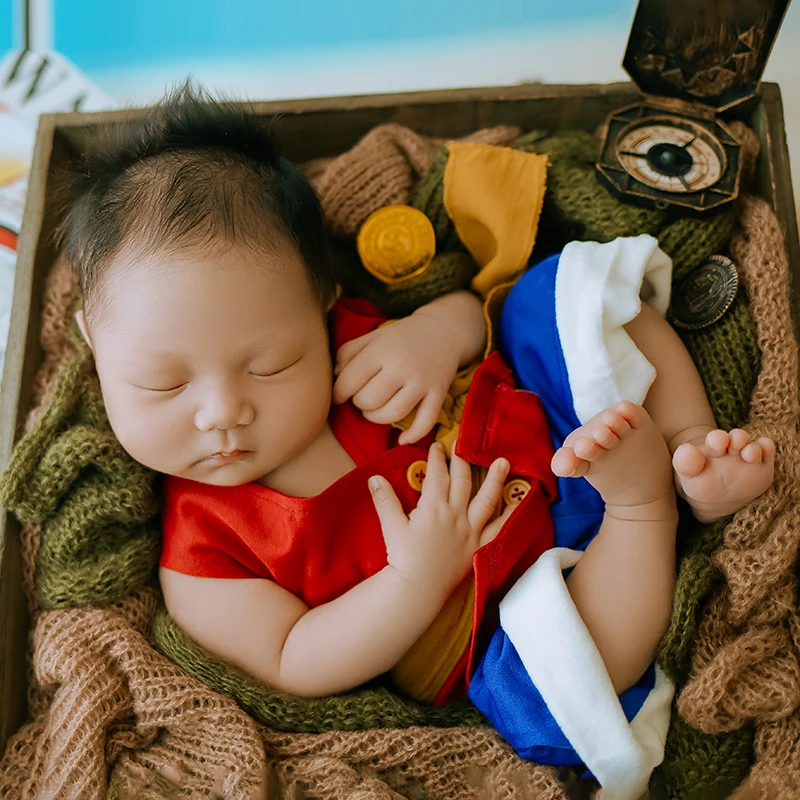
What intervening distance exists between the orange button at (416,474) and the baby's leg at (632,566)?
203 millimetres

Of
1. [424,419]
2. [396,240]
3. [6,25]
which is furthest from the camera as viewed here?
[6,25]

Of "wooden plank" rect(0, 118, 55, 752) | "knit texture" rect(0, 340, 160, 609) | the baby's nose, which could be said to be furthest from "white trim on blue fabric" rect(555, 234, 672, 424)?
"wooden plank" rect(0, 118, 55, 752)

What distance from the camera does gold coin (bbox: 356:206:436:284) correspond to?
1.12 meters

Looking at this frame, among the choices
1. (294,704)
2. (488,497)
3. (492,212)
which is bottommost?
(294,704)

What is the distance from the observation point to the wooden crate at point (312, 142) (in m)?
0.95

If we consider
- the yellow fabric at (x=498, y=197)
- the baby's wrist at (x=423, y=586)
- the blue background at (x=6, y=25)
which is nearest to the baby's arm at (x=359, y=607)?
the baby's wrist at (x=423, y=586)

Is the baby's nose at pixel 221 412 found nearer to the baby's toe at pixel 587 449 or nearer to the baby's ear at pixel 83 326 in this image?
the baby's ear at pixel 83 326

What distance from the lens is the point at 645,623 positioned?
875 mm

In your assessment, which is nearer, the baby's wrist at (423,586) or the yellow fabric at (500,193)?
the baby's wrist at (423,586)

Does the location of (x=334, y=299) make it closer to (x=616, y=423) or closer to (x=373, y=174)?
(x=373, y=174)

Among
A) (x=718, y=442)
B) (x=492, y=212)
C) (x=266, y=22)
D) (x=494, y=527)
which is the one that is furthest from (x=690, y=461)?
(x=266, y=22)

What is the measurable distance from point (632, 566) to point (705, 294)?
0.35 m

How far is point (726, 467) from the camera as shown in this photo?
824 mm

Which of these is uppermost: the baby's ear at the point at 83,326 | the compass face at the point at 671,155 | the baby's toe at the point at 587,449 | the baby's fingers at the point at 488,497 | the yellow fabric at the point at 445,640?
the compass face at the point at 671,155
